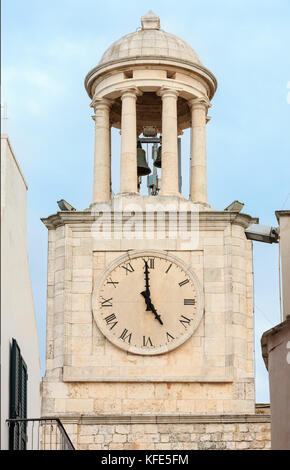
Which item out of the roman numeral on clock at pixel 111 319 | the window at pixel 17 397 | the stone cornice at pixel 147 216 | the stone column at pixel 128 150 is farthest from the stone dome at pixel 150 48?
the window at pixel 17 397

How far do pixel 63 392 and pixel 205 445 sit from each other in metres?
3.18

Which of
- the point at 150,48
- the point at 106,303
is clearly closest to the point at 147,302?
the point at 106,303

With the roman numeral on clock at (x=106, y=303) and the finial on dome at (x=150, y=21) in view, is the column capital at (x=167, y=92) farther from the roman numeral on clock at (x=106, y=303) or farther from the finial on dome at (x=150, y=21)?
the roman numeral on clock at (x=106, y=303)

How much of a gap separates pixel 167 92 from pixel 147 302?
4911mm

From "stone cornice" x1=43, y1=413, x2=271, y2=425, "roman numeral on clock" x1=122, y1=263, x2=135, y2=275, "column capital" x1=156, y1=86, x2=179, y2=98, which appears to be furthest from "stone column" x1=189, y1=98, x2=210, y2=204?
"stone cornice" x1=43, y1=413, x2=271, y2=425

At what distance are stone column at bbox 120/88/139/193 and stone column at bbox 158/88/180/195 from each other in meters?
0.62

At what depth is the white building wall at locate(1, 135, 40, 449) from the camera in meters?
32.6

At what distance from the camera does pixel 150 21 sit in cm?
5503

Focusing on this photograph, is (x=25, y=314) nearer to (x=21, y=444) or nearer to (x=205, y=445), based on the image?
(x=21, y=444)

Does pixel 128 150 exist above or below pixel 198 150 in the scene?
below

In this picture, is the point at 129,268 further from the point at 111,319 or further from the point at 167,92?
the point at 167,92

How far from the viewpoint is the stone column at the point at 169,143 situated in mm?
52062

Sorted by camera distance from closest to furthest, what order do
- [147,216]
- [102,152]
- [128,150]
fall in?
1. [147,216]
2. [128,150]
3. [102,152]
